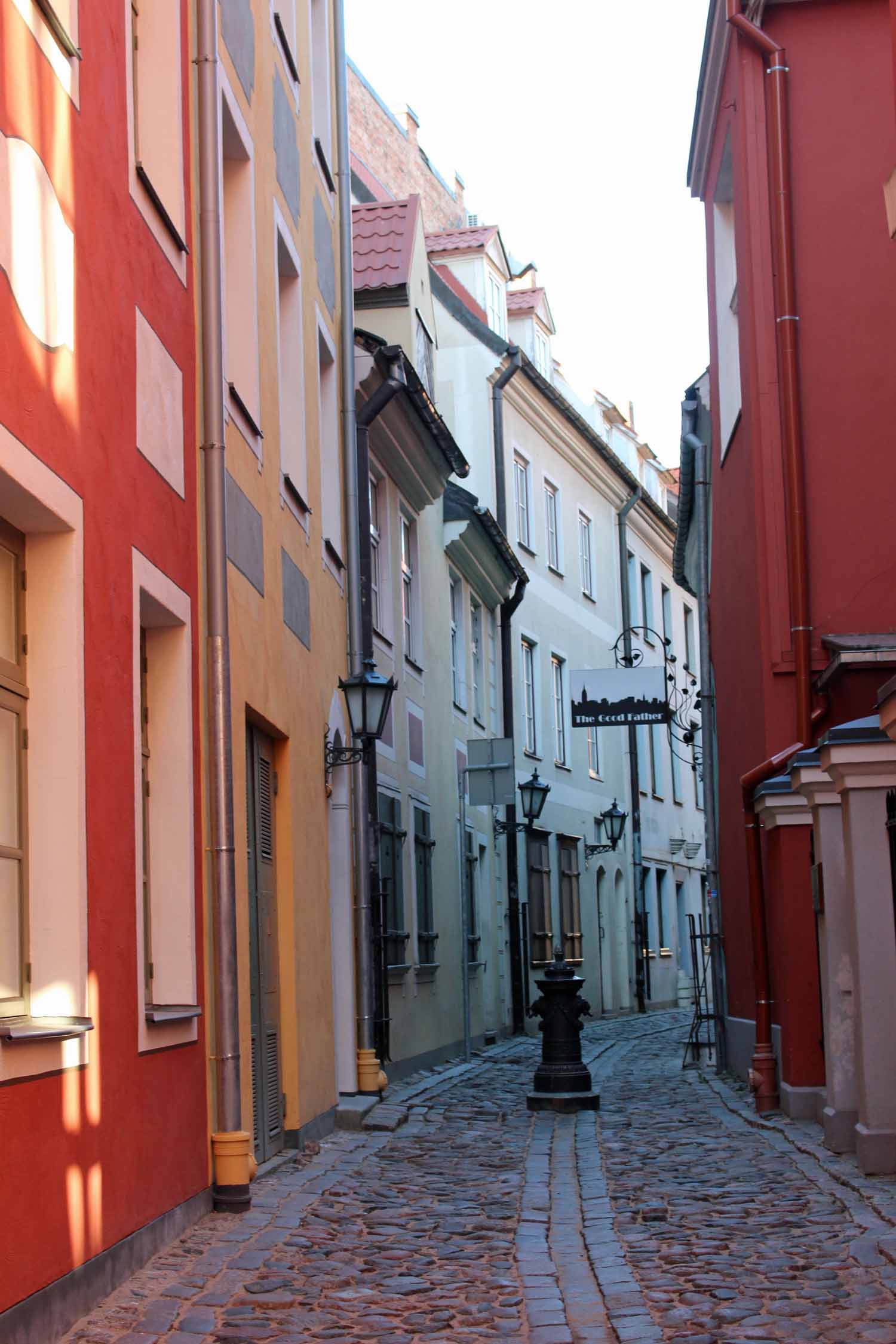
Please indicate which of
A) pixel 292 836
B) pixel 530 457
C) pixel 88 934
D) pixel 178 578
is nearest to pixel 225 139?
pixel 178 578

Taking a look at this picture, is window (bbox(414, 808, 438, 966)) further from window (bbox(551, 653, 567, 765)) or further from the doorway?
window (bbox(551, 653, 567, 765))

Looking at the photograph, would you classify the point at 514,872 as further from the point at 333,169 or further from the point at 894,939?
the point at 894,939

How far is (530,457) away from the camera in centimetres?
2872

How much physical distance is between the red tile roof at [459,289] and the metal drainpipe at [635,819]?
649 cm

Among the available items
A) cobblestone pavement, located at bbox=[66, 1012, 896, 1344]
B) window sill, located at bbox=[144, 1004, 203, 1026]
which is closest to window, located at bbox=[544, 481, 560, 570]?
cobblestone pavement, located at bbox=[66, 1012, 896, 1344]

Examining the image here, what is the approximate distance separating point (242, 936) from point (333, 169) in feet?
25.7

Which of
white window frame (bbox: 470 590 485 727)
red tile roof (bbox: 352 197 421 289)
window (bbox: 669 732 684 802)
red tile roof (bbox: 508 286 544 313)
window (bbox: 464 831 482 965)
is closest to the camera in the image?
red tile roof (bbox: 352 197 421 289)

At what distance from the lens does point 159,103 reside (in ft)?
27.3

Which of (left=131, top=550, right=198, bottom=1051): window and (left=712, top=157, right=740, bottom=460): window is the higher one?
(left=712, top=157, right=740, bottom=460): window

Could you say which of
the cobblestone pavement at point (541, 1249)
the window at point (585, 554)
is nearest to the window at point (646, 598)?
the window at point (585, 554)

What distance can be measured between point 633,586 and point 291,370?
2373 cm

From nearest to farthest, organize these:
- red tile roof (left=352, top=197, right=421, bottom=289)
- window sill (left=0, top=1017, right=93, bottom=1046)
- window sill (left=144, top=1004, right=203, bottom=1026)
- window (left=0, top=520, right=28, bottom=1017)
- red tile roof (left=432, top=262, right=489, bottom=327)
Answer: window sill (left=0, top=1017, right=93, bottom=1046), window (left=0, top=520, right=28, bottom=1017), window sill (left=144, top=1004, right=203, bottom=1026), red tile roof (left=352, top=197, right=421, bottom=289), red tile roof (left=432, top=262, right=489, bottom=327)

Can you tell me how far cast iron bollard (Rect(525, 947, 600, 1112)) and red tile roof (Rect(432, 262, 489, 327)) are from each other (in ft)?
54.2

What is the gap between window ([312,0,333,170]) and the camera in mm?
14461
